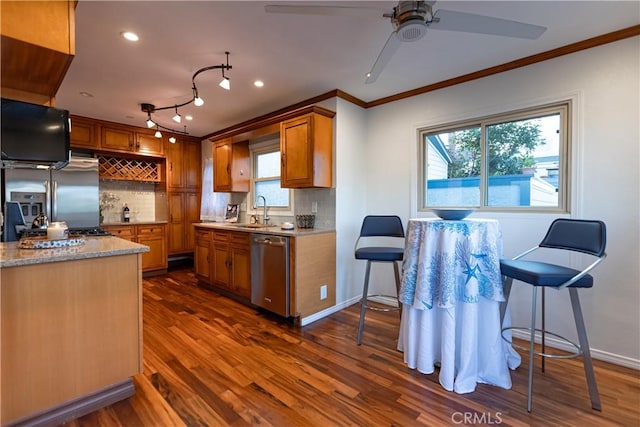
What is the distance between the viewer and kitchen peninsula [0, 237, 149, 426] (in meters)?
1.47

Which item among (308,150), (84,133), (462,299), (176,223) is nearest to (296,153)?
(308,150)

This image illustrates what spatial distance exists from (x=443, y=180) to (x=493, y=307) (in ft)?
5.38

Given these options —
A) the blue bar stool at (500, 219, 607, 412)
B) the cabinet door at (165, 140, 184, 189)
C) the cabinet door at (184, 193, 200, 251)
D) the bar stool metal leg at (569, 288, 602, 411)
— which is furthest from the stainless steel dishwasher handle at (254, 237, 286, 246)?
the cabinet door at (165, 140, 184, 189)

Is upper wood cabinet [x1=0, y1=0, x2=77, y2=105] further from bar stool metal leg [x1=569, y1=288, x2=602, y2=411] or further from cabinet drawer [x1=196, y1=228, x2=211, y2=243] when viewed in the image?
bar stool metal leg [x1=569, y1=288, x2=602, y2=411]

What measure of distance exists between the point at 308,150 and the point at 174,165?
328 centimetres

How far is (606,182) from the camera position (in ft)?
7.27

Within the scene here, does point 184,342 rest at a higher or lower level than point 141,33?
lower

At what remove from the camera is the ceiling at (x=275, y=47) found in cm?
192

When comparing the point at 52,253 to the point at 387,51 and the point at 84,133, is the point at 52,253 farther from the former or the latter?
the point at 84,133

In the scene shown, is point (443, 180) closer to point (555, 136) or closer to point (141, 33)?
point (555, 136)

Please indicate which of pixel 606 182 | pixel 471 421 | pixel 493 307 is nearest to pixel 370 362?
pixel 471 421

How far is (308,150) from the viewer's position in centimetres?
314

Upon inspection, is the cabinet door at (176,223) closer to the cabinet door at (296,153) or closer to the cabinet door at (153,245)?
the cabinet door at (153,245)

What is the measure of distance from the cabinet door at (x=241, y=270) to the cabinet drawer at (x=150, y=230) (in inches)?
78.4
